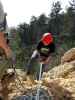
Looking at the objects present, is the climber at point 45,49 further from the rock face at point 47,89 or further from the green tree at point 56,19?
the green tree at point 56,19

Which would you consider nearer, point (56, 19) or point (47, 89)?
point (47, 89)

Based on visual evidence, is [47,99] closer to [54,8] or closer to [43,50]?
[43,50]

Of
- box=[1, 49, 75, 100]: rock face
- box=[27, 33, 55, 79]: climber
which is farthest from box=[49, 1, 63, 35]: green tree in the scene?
box=[27, 33, 55, 79]: climber

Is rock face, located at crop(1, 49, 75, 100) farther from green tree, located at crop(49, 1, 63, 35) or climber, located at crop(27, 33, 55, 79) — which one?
green tree, located at crop(49, 1, 63, 35)

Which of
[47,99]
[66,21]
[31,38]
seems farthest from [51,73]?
[66,21]

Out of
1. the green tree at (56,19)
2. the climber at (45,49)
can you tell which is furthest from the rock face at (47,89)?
the green tree at (56,19)

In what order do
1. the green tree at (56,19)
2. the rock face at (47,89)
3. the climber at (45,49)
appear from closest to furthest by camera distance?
the climber at (45,49)
the rock face at (47,89)
the green tree at (56,19)

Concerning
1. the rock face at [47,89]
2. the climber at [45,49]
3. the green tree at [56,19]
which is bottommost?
the green tree at [56,19]

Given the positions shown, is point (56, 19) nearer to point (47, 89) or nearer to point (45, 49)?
point (47, 89)

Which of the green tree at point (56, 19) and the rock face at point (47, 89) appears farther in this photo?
the green tree at point (56, 19)

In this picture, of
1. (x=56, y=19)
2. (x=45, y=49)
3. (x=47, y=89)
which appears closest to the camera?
(x=45, y=49)

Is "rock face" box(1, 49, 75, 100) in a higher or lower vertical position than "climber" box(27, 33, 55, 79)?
lower

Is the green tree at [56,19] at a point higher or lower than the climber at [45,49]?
lower

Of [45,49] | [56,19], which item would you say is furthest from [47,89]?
[56,19]
